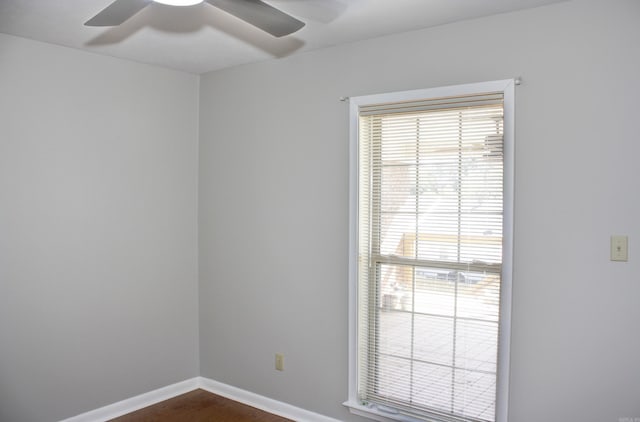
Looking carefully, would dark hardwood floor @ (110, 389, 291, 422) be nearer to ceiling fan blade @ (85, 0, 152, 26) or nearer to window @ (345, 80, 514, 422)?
window @ (345, 80, 514, 422)

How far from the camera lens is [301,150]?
3322mm

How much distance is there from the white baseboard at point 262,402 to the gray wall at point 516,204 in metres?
0.05

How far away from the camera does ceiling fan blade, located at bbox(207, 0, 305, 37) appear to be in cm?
197

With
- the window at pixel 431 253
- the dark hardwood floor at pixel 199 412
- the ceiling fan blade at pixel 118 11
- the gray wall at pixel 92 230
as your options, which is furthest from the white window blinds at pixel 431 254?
the gray wall at pixel 92 230

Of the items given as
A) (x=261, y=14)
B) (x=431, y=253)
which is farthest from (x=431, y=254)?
(x=261, y=14)

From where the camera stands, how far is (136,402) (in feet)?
11.5

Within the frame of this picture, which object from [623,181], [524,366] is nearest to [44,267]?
[524,366]

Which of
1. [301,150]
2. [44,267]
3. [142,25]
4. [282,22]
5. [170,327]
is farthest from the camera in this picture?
[170,327]

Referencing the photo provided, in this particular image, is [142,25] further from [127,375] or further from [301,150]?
[127,375]

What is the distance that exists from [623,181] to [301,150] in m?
1.83

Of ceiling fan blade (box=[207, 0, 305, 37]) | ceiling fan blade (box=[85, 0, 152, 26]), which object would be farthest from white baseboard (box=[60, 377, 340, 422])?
ceiling fan blade (box=[85, 0, 152, 26])

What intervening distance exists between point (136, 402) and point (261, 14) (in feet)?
9.05

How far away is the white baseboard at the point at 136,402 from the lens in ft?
10.7

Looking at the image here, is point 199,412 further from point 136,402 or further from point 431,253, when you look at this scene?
point 431,253
